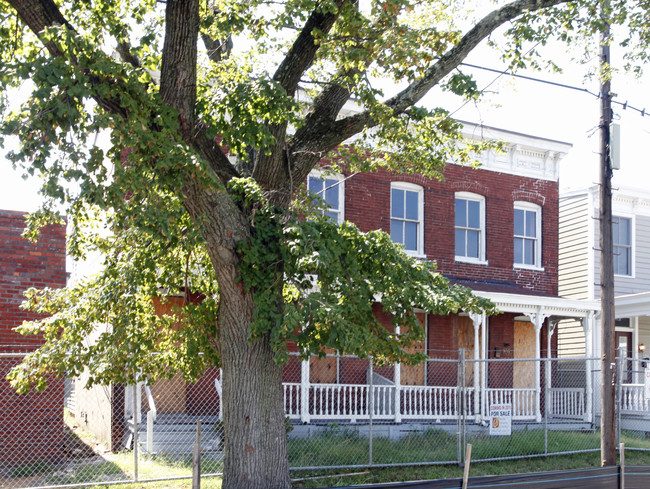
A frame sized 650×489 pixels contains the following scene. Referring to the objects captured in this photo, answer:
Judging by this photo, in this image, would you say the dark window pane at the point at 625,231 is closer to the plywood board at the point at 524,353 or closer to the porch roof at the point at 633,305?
the porch roof at the point at 633,305

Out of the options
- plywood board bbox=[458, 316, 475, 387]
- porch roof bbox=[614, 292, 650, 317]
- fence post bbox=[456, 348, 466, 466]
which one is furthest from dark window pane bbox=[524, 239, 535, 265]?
fence post bbox=[456, 348, 466, 466]

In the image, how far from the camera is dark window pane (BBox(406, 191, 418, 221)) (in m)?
19.1

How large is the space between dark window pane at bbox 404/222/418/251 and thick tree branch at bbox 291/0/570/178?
31.4ft

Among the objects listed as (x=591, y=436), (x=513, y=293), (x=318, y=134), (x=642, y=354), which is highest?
(x=318, y=134)

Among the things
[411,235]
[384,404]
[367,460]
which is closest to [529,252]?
[411,235]

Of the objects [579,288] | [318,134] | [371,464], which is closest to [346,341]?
[318,134]

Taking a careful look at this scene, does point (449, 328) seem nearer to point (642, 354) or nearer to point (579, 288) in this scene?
point (579, 288)

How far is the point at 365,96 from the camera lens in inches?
351

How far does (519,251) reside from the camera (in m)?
20.7

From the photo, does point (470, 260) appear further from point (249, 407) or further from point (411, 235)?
point (249, 407)

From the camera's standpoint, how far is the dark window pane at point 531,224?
20906mm

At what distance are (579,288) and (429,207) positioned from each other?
6.69m

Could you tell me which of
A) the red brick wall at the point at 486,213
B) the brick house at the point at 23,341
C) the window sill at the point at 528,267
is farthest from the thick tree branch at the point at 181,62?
Result: the window sill at the point at 528,267

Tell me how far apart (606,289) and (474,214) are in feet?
21.1
